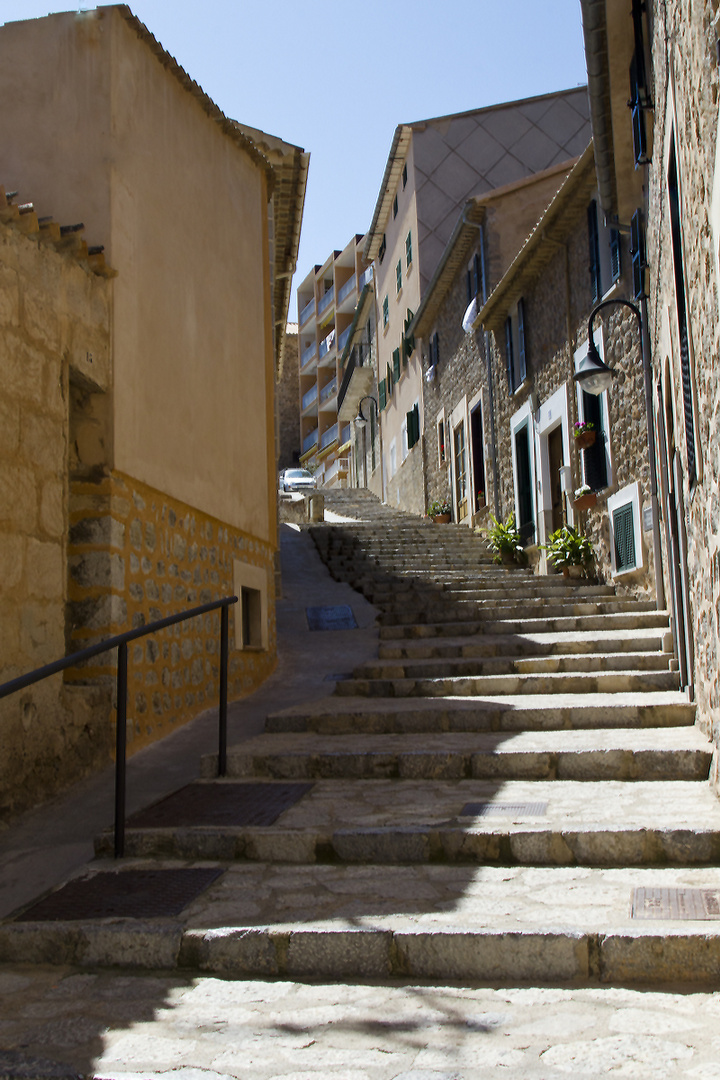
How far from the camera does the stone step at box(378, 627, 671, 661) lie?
8.41m

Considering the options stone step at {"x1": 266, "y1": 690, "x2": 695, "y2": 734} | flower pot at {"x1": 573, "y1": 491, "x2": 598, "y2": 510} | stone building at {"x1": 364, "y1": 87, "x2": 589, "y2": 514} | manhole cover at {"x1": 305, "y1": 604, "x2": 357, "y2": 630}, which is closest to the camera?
stone step at {"x1": 266, "y1": 690, "x2": 695, "y2": 734}

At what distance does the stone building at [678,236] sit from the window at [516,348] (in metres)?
5.44

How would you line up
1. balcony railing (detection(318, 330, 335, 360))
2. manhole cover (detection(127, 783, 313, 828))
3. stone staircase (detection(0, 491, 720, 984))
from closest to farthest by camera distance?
stone staircase (detection(0, 491, 720, 984)) → manhole cover (detection(127, 783, 313, 828)) → balcony railing (detection(318, 330, 335, 360))

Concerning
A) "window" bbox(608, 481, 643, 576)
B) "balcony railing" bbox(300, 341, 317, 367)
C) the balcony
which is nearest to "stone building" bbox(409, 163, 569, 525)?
"window" bbox(608, 481, 643, 576)

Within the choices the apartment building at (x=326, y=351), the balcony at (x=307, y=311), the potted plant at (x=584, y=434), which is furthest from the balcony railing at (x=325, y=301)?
the potted plant at (x=584, y=434)

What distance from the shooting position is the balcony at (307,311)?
5306cm

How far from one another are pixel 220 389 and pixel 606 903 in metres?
5.61

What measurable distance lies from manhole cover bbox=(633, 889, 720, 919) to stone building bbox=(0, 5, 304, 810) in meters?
2.97

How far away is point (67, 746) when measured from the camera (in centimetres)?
531

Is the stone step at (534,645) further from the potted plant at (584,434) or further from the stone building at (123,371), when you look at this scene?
the potted plant at (584,434)

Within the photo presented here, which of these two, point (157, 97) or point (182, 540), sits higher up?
point (157, 97)

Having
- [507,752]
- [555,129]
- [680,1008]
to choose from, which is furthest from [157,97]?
[555,129]

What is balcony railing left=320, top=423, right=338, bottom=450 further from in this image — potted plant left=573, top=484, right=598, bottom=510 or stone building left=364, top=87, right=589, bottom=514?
potted plant left=573, top=484, right=598, bottom=510

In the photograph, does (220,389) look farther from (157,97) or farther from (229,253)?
(157,97)
